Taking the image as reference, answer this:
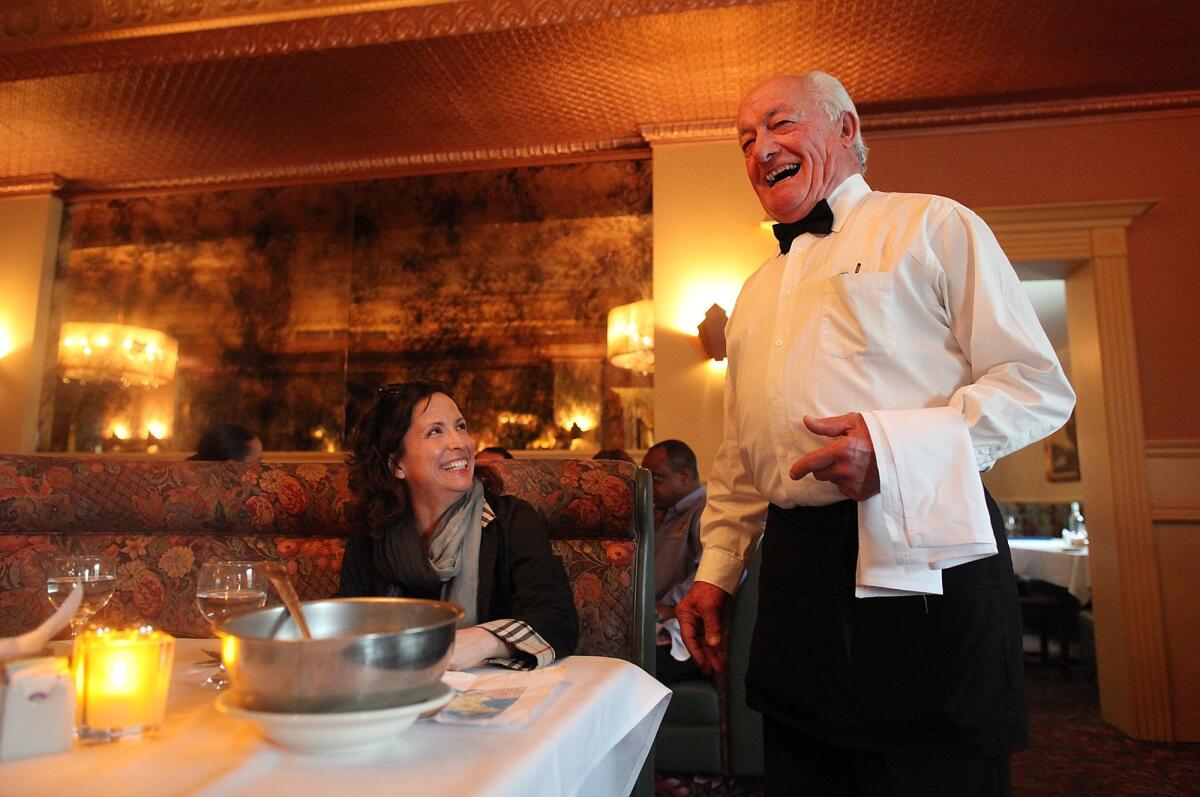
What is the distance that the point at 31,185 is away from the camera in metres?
6.02

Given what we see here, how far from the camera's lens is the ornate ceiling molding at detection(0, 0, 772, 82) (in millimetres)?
4160

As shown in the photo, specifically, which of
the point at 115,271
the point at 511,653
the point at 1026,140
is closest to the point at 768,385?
the point at 511,653

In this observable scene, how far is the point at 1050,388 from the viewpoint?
1.21 m

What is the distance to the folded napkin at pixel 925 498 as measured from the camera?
113 cm

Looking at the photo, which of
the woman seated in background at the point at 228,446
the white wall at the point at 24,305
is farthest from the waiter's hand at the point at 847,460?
the white wall at the point at 24,305

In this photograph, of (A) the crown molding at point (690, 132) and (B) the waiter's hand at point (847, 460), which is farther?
(A) the crown molding at point (690, 132)

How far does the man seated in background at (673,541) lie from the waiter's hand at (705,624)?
1.06m

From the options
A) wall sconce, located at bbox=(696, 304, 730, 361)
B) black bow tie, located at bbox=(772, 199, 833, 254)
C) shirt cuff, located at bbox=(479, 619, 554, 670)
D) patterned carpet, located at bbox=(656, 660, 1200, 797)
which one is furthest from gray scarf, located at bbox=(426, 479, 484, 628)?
wall sconce, located at bbox=(696, 304, 730, 361)

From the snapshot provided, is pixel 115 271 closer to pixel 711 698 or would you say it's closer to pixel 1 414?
pixel 1 414

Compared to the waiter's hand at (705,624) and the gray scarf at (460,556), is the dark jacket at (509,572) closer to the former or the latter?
the gray scarf at (460,556)

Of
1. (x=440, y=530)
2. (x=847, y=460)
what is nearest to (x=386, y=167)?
(x=440, y=530)

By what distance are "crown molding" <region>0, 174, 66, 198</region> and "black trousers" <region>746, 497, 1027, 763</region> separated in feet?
21.7

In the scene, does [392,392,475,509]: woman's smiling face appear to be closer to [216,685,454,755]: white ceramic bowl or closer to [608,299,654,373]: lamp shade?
[216,685,454,755]: white ceramic bowl

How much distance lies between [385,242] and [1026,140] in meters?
4.13
